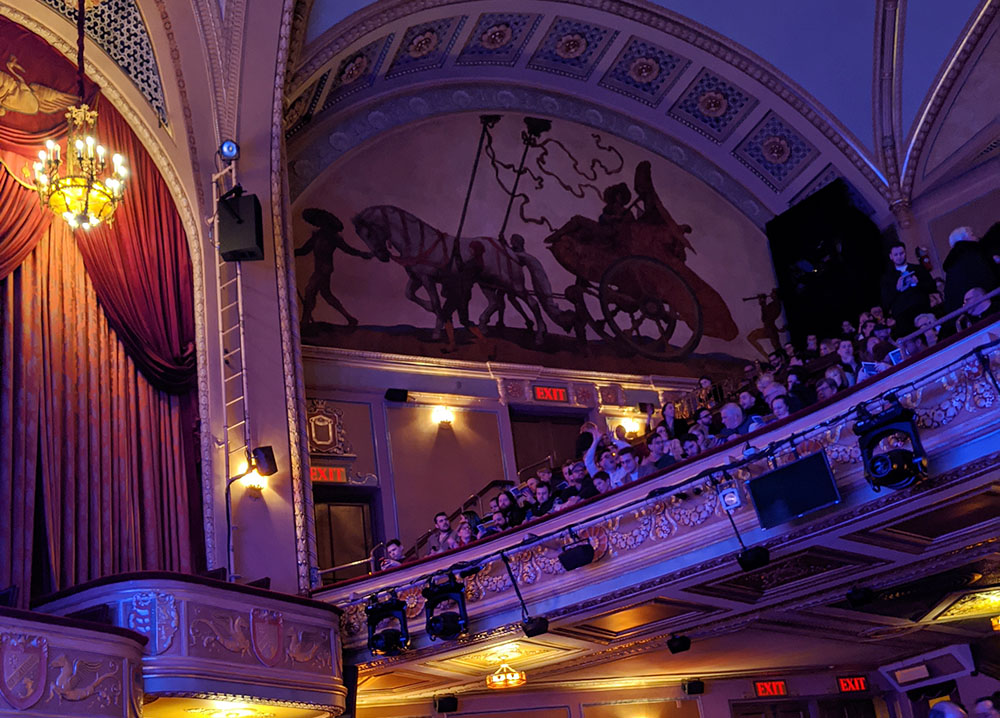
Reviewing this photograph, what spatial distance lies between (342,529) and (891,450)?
228 inches

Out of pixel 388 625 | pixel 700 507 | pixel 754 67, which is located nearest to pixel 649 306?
pixel 754 67

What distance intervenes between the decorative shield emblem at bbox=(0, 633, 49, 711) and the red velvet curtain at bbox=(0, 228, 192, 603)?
1575 mm

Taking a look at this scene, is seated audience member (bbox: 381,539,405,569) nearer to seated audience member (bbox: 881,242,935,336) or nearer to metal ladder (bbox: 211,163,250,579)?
metal ladder (bbox: 211,163,250,579)

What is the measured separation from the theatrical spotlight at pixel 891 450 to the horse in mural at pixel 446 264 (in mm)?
6115

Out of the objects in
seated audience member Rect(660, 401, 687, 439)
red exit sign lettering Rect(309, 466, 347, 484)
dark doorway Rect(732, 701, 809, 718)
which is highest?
red exit sign lettering Rect(309, 466, 347, 484)

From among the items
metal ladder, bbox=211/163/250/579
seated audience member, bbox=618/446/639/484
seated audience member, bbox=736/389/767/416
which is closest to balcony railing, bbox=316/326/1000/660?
seated audience member, bbox=618/446/639/484

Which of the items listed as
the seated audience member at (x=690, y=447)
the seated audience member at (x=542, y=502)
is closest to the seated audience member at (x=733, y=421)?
the seated audience member at (x=690, y=447)

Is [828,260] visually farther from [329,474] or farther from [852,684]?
[329,474]

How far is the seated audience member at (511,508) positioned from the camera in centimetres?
877

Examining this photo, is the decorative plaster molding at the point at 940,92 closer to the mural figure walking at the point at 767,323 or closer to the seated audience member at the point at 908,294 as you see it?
the mural figure walking at the point at 767,323

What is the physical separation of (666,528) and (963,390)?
217 cm

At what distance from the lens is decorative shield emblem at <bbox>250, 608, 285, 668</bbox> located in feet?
25.9

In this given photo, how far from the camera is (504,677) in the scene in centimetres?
930

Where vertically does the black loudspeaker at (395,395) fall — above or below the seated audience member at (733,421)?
above
